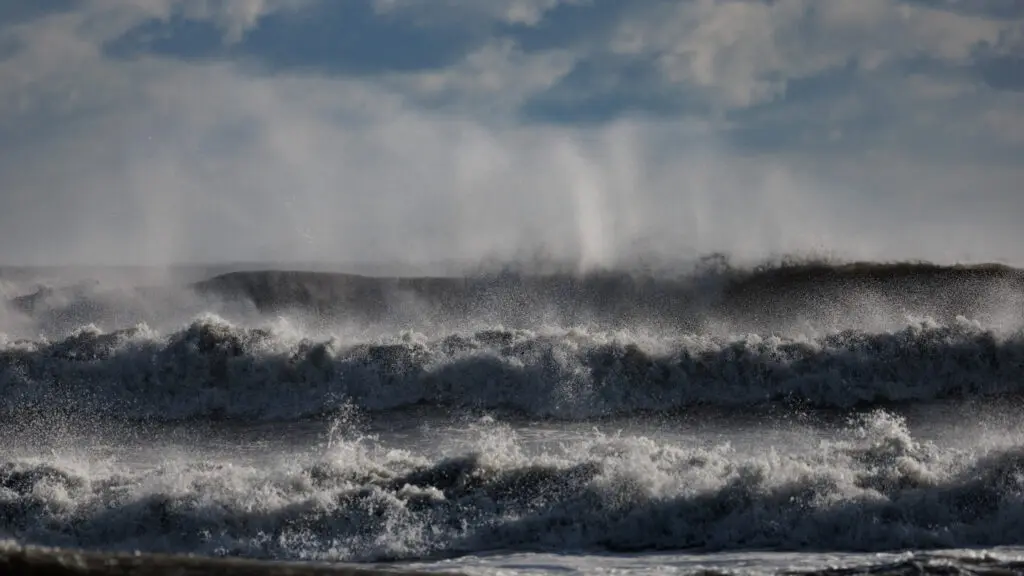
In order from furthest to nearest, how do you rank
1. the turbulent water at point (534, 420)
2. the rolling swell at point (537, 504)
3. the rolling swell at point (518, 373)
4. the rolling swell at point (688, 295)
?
the rolling swell at point (688, 295), the rolling swell at point (518, 373), the turbulent water at point (534, 420), the rolling swell at point (537, 504)

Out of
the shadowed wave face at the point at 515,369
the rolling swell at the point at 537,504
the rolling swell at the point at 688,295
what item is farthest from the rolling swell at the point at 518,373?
the rolling swell at the point at 537,504

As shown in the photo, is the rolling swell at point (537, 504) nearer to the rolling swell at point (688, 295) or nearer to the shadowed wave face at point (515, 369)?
the shadowed wave face at point (515, 369)

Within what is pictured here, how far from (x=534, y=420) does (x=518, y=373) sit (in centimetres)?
147

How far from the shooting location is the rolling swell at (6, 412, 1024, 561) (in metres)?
9.25

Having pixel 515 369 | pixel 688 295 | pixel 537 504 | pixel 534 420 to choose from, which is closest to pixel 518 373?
pixel 515 369

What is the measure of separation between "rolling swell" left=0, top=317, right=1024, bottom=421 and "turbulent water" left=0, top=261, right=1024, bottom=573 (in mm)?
45

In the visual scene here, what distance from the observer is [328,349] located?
1728 cm

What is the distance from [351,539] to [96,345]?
10.7m

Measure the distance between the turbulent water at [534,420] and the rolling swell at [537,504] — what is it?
3 centimetres

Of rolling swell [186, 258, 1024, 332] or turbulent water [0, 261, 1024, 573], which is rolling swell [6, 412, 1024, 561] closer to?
turbulent water [0, 261, 1024, 573]

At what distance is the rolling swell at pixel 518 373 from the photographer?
52.6 ft

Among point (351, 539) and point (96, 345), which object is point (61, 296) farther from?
point (351, 539)

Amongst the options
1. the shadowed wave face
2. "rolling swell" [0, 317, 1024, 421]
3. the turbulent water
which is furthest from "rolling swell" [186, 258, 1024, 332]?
"rolling swell" [0, 317, 1024, 421]

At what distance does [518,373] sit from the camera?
643 inches
